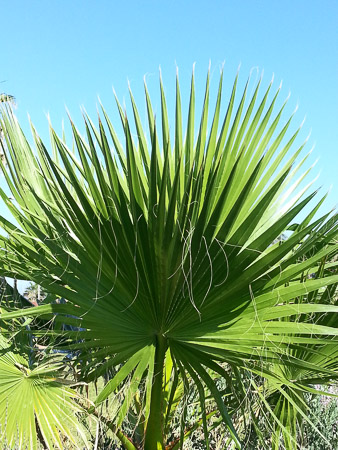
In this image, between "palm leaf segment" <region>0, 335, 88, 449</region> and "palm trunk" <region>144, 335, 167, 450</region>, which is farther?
"palm trunk" <region>144, 335, 167, 450</region>

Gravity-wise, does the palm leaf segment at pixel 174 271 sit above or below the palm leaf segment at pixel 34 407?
above

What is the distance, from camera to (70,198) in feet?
5.54

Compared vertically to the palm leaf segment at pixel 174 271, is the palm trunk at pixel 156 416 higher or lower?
lower

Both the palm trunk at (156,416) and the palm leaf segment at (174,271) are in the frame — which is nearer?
the palm leaf segment at (174,271)

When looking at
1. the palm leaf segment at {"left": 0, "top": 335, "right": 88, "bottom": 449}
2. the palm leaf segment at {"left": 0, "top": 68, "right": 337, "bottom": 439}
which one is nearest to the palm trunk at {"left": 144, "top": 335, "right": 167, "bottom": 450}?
the palm leaf segment at {"left": 0, "top": 68, "right": 337, "bottom": 439}

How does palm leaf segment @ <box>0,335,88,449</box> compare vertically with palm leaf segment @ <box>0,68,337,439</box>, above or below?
below

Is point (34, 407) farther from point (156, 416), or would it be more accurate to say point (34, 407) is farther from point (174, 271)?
point (174, 271)

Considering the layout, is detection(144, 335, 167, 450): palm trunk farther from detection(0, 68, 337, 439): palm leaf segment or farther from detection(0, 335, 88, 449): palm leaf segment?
detection(0, 335, 88, 449): palm leaf segment

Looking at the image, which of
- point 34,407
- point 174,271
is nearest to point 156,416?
point 34,407

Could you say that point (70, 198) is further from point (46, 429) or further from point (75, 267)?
point (46, 429)

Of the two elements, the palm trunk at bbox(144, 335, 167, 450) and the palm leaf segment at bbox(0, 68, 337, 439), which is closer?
the palm leaf segment at bbox(0, 68, 337, 439)

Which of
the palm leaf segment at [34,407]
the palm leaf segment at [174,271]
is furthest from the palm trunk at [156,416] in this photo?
the palm leaf segment at [34,407]

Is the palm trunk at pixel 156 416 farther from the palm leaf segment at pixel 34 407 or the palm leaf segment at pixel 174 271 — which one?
the palm leaf segment at pixel 34 407

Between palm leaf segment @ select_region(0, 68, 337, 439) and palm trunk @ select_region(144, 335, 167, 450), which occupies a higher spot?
palm leaf segment @ select_region(0, 68, 337, 439)
